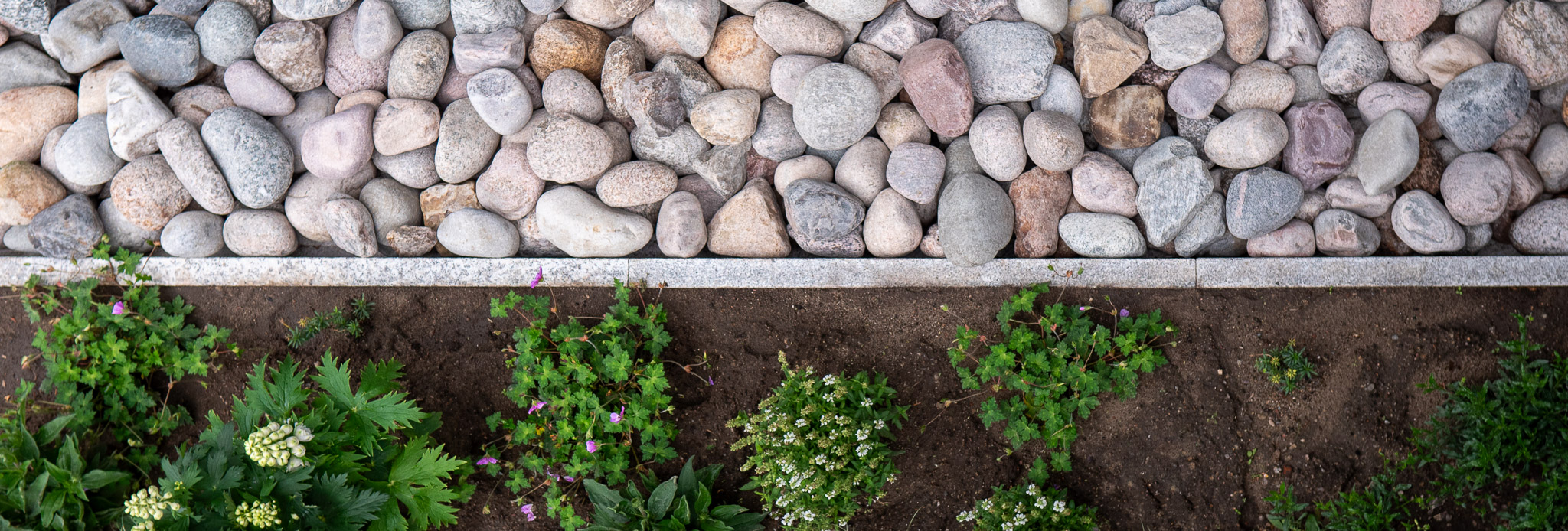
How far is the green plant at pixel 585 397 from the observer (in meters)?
3.50

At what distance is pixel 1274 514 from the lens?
11.5 ft

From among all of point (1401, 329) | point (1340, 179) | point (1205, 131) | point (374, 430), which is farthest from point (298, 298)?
point (1401, 329)

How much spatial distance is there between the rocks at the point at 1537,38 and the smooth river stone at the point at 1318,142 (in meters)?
0.69

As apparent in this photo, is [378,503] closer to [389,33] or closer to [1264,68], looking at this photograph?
[389,33]

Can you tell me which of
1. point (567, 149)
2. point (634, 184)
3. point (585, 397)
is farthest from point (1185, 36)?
point (585, 397)

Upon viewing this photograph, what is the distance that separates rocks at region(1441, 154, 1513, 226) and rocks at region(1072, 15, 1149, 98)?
4.57ft

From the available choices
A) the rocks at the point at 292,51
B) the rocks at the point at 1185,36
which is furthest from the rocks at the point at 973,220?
the rocks at the point at 292,51

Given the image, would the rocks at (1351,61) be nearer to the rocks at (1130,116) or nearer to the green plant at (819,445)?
the rocks at (1130,116)

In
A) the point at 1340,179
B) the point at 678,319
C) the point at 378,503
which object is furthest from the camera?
the point at 678,319

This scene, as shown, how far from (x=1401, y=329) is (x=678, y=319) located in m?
3.24

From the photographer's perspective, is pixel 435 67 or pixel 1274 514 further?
pixel 435 67

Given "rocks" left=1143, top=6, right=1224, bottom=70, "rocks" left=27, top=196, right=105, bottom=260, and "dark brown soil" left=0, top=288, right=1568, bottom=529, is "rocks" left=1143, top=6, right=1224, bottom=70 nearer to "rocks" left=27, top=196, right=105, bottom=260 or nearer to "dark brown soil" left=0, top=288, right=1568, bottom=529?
"dark brown soil" left=0, top=288, right=1568, bottom=529

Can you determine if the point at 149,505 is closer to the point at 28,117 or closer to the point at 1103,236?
the point at 28,117

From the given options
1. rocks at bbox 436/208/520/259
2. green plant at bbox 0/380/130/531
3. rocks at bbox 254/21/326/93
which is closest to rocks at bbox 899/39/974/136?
rocks at bbox 436/208/520/259
